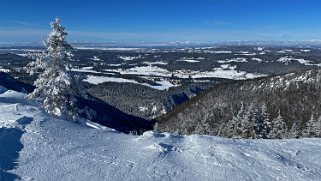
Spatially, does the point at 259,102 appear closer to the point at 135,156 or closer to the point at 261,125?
the point at 261,125

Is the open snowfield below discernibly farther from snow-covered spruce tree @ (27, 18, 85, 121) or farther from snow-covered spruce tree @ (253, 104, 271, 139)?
snow-covered spruce tree @ (253, 104, 271, 139)

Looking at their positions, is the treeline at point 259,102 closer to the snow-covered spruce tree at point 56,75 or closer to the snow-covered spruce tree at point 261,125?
the snow-covered spruce tree at point 261,125

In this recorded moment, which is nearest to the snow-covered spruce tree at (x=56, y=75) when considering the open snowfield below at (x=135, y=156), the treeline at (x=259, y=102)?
the open snowfield below at (x=135, y=156)

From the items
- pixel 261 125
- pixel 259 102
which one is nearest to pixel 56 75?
pixel 261 125

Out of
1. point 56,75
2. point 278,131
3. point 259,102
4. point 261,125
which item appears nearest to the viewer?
point 56,75

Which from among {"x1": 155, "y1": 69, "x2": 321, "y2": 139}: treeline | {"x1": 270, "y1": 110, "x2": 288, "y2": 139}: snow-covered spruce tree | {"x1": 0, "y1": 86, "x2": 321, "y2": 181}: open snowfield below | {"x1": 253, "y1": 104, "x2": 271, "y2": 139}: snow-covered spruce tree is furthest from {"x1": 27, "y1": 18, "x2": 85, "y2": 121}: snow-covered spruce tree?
{"x1": 155, "y1": 69, "x2": 321, "y2": 139}: treeline
